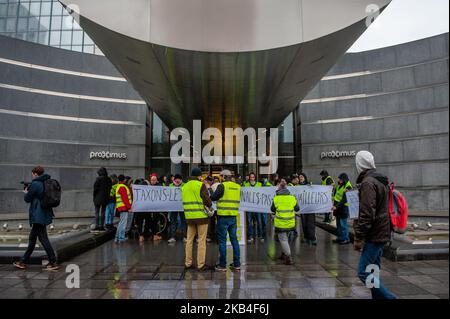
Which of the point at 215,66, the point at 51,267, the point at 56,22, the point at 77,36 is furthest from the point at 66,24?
the point at 51,267

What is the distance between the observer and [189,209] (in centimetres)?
666

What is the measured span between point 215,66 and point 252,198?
4049mm

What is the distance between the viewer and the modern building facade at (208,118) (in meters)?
16.0

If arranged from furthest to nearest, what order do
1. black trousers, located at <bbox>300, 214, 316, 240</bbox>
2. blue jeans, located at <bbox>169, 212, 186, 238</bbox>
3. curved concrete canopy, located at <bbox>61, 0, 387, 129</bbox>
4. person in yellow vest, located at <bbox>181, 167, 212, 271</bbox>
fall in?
blue jeans, located at <bbox>169, 212, 186, 238</bbox> < black trousers, located at <bbox>300, 214, 316, 240</bbox> < curved concrete canopy, located at <bbox>61, 0, 387, 129</bbox> < person in yellow vest, located at <bbox>181, 167, 212, 271</bbox>

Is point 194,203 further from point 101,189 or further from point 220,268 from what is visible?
point 101,189

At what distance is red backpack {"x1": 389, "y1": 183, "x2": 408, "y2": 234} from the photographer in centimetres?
409

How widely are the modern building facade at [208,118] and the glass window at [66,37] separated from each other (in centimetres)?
4041

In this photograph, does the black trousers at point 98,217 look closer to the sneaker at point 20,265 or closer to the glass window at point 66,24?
the sneaker at point 20,265

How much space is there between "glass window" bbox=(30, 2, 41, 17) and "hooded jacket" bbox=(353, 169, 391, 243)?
63736mm

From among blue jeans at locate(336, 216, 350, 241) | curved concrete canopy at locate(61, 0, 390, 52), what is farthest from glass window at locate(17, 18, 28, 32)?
blue jeans at locate(336, 216, 350, 241)

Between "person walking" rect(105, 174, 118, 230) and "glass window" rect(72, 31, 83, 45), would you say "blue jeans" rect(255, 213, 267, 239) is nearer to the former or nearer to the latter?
"person walking" rect(105, 174, 118, 230)

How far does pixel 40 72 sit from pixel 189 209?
15347mm

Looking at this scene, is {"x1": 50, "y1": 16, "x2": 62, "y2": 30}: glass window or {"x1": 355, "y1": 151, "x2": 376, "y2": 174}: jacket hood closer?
{"x1": 355, "y1": 151, "x2": 376, "y2": 174}: jacket hood
